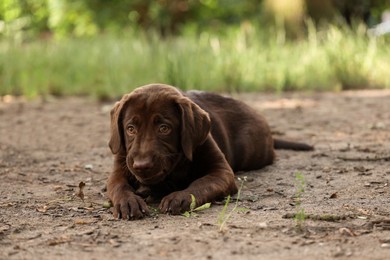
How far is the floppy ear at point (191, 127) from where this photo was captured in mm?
4605

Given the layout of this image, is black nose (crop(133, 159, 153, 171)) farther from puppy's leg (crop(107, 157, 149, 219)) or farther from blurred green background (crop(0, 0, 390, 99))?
blurred green background (crop(0, 0, 390, 99))

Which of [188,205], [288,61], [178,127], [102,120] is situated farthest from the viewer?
[288,61]

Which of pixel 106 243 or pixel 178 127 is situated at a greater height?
pixel 178 127

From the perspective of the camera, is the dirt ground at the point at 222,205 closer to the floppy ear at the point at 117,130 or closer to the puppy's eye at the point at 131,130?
the floppy ear at the point at 117,130

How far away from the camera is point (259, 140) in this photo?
5.93 metres

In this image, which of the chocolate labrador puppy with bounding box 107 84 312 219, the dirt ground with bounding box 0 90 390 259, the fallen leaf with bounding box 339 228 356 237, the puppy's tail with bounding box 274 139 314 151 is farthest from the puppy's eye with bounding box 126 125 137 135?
the puppy's tail with bounding box 274 139 314 151

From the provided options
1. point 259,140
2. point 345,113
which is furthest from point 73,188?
point 345,113

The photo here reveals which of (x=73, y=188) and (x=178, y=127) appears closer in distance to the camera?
(x=178, y=127)

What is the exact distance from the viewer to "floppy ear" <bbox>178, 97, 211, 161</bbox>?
15.1 feet

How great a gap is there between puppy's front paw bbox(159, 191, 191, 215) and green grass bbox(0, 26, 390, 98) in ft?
18.7

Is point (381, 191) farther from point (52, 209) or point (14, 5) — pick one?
point (14, 5)

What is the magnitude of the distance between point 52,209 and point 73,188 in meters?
0.71

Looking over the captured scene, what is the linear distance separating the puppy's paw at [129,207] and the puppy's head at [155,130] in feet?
0.48

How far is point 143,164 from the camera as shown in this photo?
4273 millimetres
